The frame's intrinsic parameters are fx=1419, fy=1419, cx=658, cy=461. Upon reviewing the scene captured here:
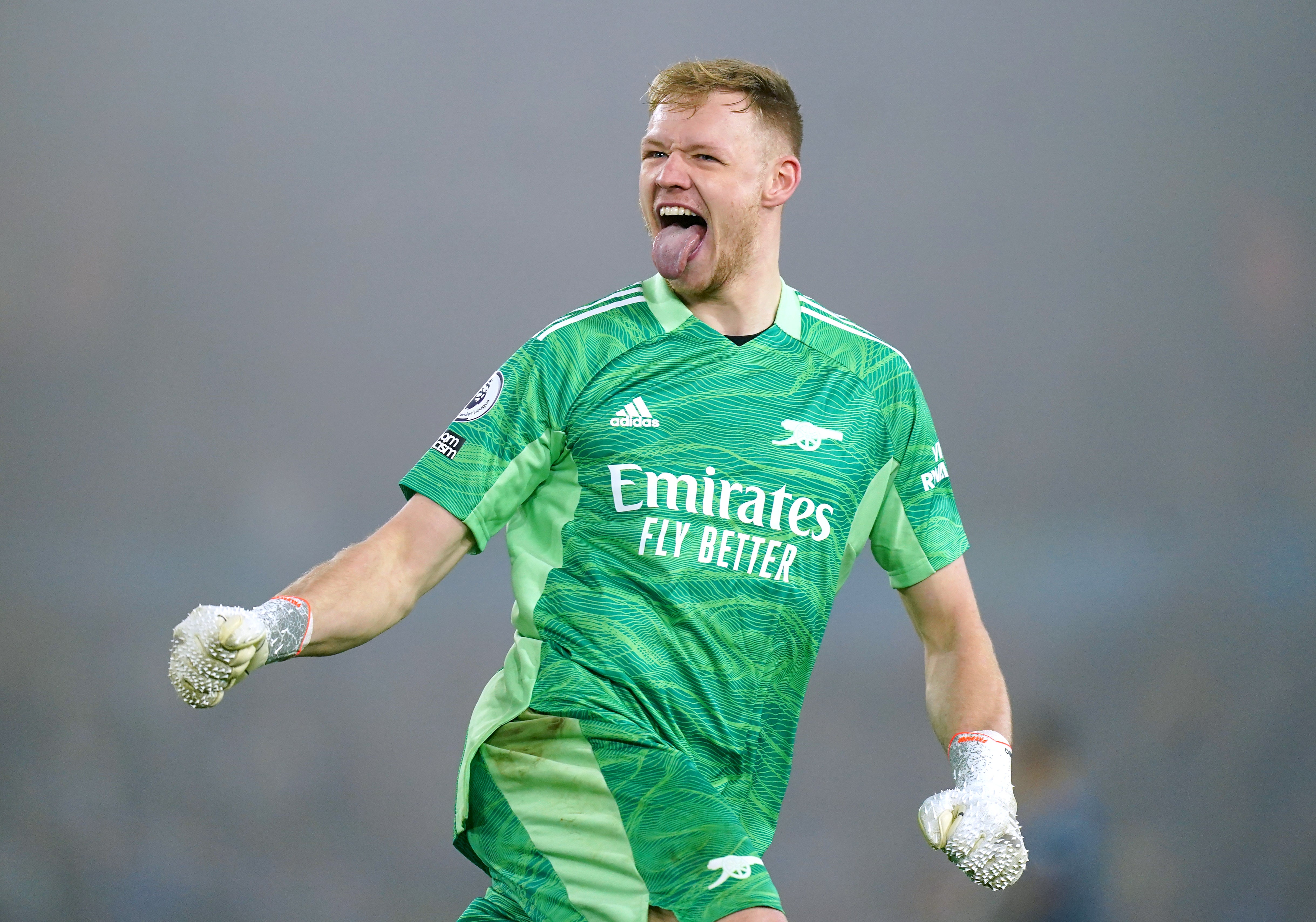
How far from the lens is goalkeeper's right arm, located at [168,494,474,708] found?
1729 mm

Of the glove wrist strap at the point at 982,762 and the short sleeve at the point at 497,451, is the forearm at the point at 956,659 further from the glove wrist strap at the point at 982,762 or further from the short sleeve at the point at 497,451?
the short sleeve at the point at 497,451

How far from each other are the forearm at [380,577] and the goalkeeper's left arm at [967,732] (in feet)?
2.63

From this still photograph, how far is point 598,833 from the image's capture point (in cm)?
207

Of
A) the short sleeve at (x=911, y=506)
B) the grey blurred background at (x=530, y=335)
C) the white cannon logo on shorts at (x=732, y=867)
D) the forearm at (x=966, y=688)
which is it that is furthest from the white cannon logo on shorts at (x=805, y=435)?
Answer: the grey blurred background at (x=530, y=335)

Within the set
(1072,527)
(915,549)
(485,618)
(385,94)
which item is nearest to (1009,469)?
(1072,527)

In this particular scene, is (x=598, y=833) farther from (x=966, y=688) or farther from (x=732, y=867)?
(x=966, y=688)

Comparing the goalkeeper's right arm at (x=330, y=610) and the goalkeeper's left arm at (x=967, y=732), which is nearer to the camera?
the goalkeeper's right arm at (x=330, y=610)

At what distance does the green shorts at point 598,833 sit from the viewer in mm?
1962

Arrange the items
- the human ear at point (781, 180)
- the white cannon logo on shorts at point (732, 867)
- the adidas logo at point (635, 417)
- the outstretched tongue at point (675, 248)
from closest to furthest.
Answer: the white cannon logo on shorts at point (732, 867), the adidas logo at point (635, 417), the outstretched tongue at point (675, 248), the human ear at point (781, 180)

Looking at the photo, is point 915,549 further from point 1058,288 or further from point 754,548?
point 1058,288

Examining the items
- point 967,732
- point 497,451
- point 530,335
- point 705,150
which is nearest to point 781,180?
point 705,150

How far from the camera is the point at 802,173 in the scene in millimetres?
4172

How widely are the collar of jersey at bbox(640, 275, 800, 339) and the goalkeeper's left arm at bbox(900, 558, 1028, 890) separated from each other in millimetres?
495

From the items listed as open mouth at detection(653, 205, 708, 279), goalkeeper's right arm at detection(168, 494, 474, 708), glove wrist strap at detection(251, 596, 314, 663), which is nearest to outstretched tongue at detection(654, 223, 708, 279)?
open mouth at detection(653, 205, 708, 279)
